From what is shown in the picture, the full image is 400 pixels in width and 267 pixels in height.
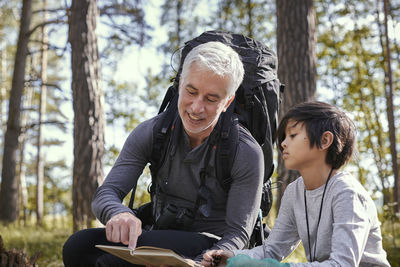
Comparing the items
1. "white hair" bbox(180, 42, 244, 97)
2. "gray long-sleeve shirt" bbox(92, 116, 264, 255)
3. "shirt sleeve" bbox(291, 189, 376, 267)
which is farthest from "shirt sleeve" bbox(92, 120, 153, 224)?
"shirt sleeve" bbox(291, 189, 376, 267)

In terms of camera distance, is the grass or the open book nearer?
the open book

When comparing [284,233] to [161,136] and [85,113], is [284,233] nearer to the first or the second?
[161,136]

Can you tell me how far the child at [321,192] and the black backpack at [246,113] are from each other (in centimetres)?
33

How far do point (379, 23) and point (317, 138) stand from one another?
1110 centimetres

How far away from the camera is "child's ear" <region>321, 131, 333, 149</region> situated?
236 centimetres

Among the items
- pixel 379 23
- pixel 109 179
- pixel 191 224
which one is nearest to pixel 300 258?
pixel 191 224

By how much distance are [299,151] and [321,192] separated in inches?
9.2

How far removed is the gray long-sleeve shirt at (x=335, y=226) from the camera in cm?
208

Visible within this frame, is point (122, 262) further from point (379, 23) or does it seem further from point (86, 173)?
point (379, 23)

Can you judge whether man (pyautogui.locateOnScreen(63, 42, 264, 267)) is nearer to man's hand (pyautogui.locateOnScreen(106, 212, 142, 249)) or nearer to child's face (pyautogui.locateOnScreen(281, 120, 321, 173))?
man's hand (pyautogui.locateOnScreen(106, 212, 142, 249))

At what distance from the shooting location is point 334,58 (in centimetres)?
1481

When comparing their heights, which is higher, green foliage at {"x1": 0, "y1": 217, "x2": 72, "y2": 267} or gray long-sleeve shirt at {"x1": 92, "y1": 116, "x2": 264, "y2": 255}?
gray long-sleeve shirt at {"x1": 92, "y1": 116, "x2": 264, "y2": 255}

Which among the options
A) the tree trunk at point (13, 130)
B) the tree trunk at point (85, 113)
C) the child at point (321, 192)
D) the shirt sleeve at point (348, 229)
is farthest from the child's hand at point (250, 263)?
the tree trunk at point (13, 130)

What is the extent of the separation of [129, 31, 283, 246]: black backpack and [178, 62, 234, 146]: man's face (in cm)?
13
